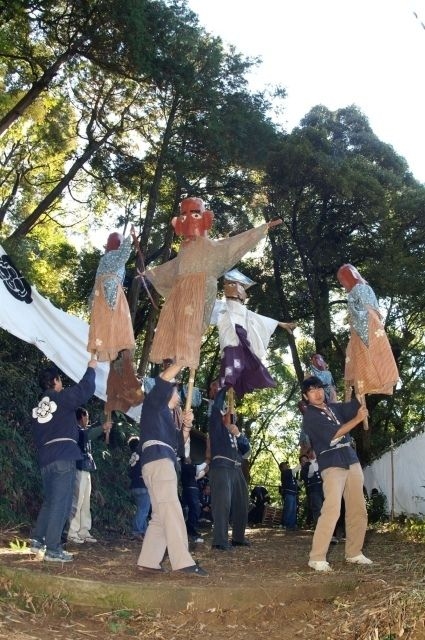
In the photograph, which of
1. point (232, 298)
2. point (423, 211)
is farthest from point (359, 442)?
point (232, 298)

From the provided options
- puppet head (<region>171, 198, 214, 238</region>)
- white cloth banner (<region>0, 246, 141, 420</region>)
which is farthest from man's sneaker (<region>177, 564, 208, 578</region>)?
white cloth banner (<region>0, 246, 141, 420</region>)

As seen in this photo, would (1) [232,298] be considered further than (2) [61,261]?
No

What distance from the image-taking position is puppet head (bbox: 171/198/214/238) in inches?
228

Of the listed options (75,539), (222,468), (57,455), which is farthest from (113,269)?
(75,539)

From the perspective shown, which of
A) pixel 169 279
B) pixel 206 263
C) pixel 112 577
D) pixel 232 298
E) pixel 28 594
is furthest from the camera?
pixel 232 298

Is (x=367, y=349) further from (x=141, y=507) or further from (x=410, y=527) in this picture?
(x=410, y=527)

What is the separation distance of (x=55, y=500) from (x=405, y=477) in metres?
7.25

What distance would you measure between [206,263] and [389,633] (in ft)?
9.97

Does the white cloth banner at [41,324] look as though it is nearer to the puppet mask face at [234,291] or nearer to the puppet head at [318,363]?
the puppet mask face at [234,291]

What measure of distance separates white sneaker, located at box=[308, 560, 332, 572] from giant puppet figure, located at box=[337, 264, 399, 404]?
139 centimetres

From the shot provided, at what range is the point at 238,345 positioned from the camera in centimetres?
652

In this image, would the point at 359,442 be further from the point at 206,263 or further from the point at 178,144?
the point at 206,263

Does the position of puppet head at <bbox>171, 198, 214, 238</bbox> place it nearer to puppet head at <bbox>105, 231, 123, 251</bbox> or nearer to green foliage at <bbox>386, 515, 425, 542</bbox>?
puppet head at <bbox>105, 231, 123, 251</bbox>

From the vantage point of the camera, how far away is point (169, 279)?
19.8ft
